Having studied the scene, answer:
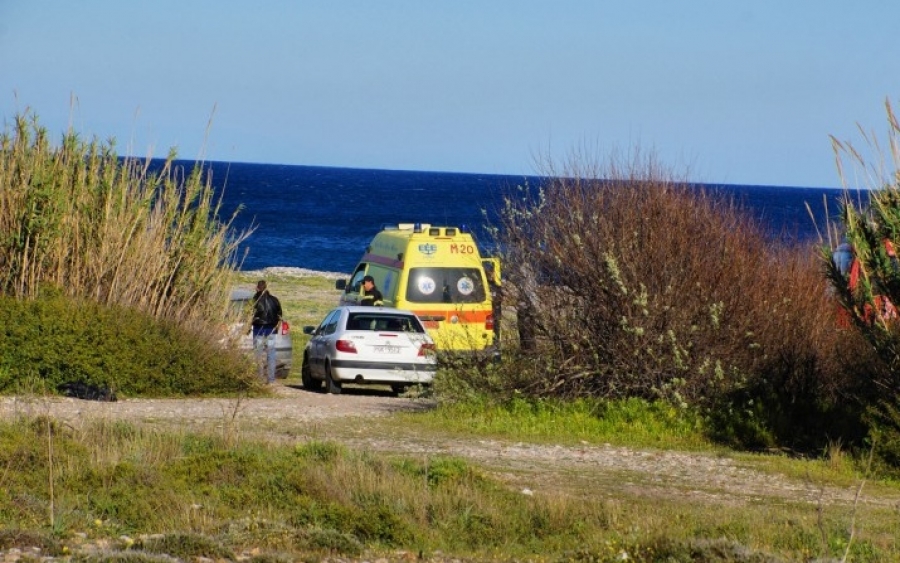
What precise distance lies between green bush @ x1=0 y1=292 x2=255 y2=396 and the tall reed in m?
0.68

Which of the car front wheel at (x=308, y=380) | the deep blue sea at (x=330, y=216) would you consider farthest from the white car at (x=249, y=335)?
the deep blue sea at (x=330, y=216)

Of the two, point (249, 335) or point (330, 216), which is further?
point (330, 216)

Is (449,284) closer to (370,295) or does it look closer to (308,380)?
(370,295)

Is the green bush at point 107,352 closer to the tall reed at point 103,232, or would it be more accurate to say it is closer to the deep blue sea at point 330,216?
the tall reed at point 103,232

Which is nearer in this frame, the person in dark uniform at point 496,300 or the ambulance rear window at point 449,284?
the person in dark uniform at point 496,300

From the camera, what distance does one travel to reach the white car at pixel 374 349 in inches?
857

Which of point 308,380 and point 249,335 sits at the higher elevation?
point 249,335

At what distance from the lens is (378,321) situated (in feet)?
72.7

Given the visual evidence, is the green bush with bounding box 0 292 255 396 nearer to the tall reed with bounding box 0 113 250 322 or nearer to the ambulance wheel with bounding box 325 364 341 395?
the tall reed with bounding box 0 113 250 322

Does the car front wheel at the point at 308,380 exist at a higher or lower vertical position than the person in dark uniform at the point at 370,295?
lower

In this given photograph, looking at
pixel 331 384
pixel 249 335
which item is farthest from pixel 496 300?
pixel 249 335

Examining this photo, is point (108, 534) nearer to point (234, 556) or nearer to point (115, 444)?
point (234, 556)

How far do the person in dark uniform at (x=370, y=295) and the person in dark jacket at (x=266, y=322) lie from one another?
4.79 feet

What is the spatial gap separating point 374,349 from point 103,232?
174 inches
